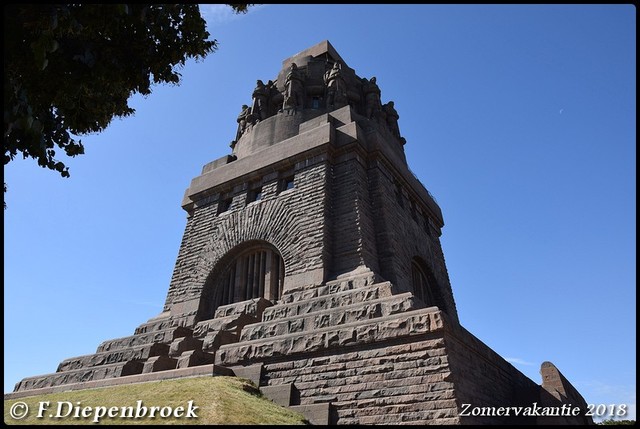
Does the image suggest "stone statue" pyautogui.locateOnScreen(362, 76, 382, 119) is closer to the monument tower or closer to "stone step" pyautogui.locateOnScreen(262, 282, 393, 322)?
the monument tower

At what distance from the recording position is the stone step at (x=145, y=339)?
14.0 metres

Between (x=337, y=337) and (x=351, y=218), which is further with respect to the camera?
(x=351, y=218)

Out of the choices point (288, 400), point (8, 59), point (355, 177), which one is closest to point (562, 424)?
point (288, 400)

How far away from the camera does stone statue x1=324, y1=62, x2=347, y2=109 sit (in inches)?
753

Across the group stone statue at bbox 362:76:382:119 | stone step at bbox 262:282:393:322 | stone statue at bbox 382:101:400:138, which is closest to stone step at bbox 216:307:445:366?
stone step at bbox 262:282:393:322

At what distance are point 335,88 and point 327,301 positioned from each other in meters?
10.9

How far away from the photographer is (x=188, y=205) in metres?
19.9

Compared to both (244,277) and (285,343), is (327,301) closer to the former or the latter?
(285,343)

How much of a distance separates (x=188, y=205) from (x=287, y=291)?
857cm

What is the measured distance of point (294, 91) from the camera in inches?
777

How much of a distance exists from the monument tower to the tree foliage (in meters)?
5.87
